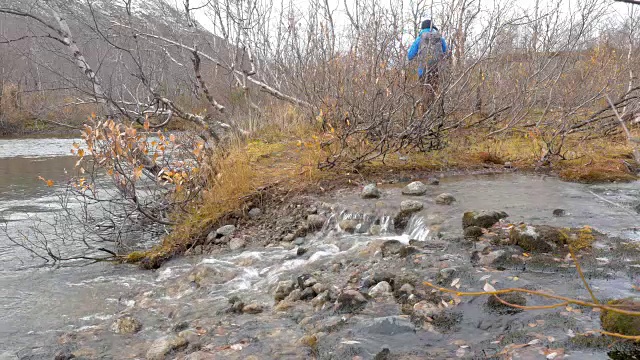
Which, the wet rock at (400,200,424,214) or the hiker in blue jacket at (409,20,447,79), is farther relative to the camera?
the hiker in blue jacket at (409,20,447,79)

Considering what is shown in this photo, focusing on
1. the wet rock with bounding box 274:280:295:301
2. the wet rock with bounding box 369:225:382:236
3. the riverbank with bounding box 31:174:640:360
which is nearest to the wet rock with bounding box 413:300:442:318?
the riverbank with bounding box 31:174:640:360

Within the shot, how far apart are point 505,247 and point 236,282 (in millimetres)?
2439

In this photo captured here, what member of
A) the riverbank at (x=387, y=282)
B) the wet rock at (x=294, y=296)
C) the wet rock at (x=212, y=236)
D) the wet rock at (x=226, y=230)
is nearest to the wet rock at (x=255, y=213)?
the riverbank at (x=387, y=282)

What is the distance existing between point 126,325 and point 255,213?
2.48m

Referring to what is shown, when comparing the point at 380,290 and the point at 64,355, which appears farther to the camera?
the point at 380,290

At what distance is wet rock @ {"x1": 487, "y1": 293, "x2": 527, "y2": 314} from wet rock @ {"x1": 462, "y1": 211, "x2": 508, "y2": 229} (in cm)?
141

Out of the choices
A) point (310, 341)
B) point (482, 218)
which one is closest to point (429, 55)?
point (482, 218)

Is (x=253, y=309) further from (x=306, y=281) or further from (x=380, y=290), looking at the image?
(x=380, y=290)

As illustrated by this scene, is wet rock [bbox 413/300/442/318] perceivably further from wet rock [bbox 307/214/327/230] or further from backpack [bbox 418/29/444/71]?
backpack [bbox 418/29/444/71]

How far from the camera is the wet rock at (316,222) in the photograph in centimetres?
538

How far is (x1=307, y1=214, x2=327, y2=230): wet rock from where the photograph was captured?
538cm

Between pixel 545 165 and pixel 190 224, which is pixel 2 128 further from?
pixel 545 165

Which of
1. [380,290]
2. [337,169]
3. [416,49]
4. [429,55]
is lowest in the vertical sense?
[380,290]

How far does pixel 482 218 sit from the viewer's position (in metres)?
4.46
